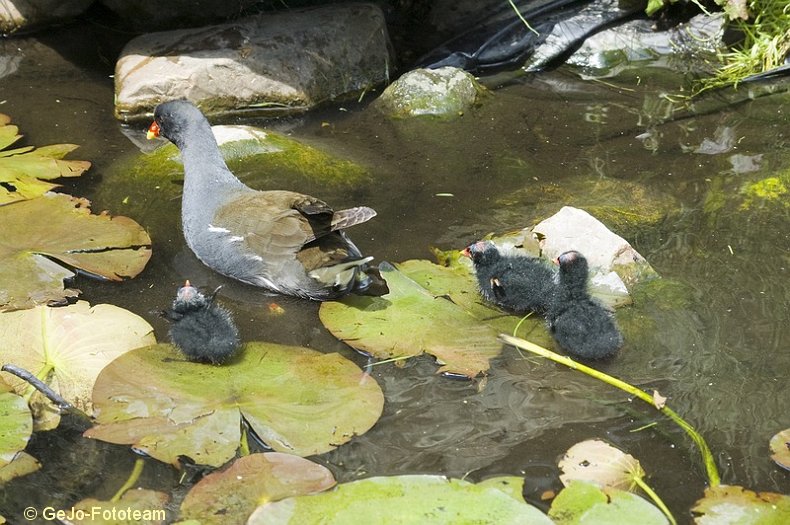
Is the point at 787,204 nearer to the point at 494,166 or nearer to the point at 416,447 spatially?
the point at 494,166

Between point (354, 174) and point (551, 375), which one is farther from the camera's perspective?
point (354, 174)

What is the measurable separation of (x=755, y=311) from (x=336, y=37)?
3.61 metres

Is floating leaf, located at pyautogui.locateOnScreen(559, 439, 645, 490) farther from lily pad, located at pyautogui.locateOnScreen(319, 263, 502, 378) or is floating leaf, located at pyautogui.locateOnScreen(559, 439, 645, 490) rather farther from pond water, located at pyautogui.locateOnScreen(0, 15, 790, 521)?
lily pad, located at pyautogui.locateOnScreen(319, 263, 502, 378)

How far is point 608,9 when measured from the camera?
6914mm

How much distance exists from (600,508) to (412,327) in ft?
4.08

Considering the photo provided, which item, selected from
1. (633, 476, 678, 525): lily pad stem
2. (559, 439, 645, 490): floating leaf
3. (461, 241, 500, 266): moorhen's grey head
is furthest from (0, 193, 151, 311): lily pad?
(633, 476, 678, 525): lily pad stem

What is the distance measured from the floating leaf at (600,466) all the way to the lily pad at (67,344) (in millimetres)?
1779

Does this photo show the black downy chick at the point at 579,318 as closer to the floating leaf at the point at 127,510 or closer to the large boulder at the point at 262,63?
the floating leaf at the point at 127,510

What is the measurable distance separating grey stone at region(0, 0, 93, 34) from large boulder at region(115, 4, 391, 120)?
3.27 feet

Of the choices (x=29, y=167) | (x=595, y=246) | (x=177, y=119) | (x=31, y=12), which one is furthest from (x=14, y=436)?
(x=31, y=12)

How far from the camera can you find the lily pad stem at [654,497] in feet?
9.78

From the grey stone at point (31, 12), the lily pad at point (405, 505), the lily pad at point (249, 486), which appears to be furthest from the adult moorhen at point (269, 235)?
the grey stone at point (31, 12)

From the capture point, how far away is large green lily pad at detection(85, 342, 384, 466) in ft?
10.7

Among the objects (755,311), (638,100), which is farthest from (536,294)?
(638,100)
